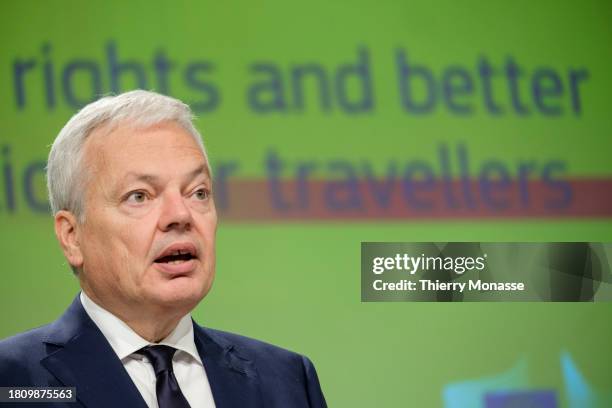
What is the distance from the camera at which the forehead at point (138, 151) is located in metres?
1.47

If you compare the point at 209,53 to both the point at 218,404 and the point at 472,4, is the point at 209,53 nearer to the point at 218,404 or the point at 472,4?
the point at 472,4

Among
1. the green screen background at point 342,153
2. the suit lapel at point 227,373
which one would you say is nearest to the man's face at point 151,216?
the suit lapel at point 227,373

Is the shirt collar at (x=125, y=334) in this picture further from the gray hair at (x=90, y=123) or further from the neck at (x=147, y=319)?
the gray hair at (x=90, y=123)

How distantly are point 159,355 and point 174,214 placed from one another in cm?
23

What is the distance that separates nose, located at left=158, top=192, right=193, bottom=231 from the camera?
1.45m

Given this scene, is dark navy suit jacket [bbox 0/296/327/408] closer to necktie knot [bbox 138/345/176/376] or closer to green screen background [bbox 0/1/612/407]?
necktie knot [bbox 138/345/176/376]

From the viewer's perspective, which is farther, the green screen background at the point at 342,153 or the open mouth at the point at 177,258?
the green screen background at the point at 342,153

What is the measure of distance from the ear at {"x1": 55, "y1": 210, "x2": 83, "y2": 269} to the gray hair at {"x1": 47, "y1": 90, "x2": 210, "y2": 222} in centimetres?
2

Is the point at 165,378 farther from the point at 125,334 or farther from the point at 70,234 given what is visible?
the point at 70,234

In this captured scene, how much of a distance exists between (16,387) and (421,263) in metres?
1.83

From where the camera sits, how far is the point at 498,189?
10.3ft

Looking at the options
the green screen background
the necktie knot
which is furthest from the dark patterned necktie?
the green screen background

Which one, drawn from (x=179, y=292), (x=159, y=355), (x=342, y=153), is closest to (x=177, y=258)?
(x=179, y=292)

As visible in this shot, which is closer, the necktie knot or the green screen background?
the necktie knot
